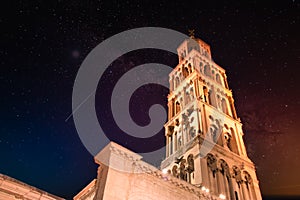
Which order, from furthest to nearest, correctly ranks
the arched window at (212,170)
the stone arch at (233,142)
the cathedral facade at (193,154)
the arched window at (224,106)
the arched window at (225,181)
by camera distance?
1. the arched window at (224,106)
2. the stone arch at (233,142)
3. the arched window at (225,181)
4. the arched window at (212,170)
5. the cathedral facade at (193,154)

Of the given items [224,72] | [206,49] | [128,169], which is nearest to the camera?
[128,169]

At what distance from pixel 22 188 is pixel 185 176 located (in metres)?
17.9

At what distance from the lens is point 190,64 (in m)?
45.1

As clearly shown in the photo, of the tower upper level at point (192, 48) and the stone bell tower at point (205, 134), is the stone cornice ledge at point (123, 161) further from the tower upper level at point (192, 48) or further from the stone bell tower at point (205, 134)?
the tower upper level at point (192, 48)

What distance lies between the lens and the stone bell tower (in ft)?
94.0

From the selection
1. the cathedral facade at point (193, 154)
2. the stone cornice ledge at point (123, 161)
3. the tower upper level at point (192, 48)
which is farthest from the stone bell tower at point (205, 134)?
the stone cornice ledge at point (123, 161)

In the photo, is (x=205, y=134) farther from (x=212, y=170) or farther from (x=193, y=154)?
(x=212, y=170)

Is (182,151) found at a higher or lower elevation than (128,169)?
higher

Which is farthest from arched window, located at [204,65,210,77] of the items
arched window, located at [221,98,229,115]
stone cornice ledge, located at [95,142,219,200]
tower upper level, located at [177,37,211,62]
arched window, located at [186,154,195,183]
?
stone cornice ledge, located at [95,142,219,200]

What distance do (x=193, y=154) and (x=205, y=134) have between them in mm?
3657

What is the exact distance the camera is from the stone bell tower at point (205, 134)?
28.6m

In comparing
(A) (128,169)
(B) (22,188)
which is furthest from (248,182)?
(B) (22,188)

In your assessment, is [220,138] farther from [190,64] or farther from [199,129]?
[190,64]

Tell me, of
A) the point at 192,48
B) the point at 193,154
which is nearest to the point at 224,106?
the point at 193,154
